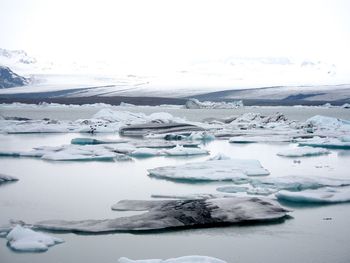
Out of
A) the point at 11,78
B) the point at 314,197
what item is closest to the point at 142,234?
the point at 314,197

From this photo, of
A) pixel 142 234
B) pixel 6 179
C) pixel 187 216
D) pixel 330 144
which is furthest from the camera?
pixel 330 144

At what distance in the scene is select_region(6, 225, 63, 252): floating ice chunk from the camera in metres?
3.59

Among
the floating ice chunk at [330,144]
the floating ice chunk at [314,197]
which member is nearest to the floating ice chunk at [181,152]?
the floating ice chunk at [330,144]

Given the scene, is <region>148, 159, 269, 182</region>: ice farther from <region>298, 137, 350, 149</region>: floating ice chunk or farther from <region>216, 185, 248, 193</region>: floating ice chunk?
<region>298, 137, 350, 149</region>: floating ice chunk

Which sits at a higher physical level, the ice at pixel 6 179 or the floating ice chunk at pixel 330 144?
the ice at pixel 6 179

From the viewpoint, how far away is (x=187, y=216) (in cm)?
434

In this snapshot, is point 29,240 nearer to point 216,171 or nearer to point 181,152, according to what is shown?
point 216,171

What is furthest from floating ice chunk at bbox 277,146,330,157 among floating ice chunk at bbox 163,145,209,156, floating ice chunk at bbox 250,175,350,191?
floating ice chunk at bbox 250,175,350,191

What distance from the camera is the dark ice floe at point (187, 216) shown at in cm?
417

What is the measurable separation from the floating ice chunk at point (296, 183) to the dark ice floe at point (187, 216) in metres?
1.15

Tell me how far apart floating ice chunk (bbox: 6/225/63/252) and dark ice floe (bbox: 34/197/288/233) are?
0.37 m

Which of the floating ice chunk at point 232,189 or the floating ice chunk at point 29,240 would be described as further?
the floating ice chunk at point 232,189

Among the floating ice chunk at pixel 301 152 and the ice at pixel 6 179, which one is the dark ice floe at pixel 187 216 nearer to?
the ice at pixel 6 179

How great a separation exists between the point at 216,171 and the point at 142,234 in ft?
9.40
